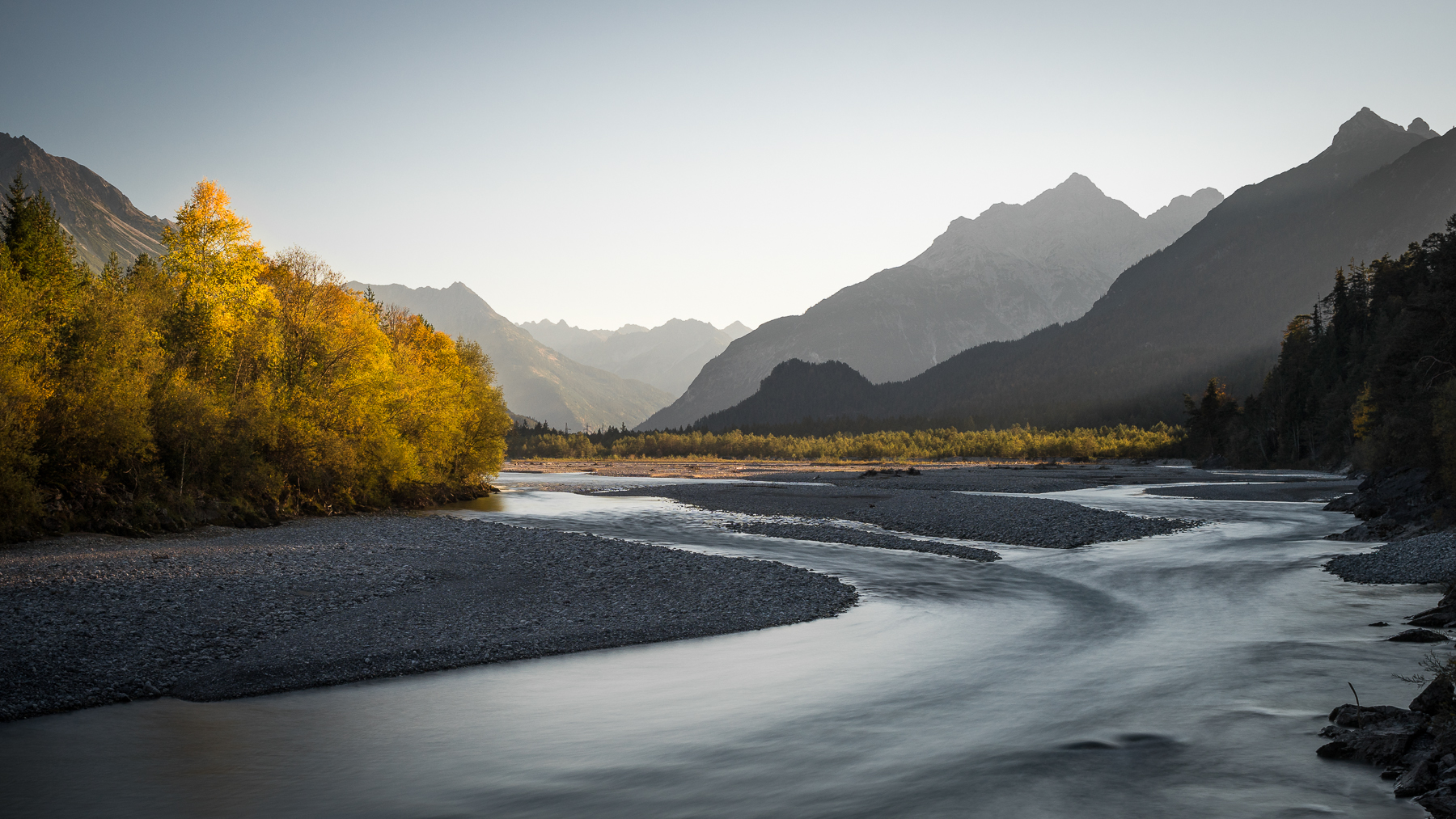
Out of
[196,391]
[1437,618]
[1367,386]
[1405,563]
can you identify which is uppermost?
[1367,386]

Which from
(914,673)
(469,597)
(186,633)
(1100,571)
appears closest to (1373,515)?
(1100,571)

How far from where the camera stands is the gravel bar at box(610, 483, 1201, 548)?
44875 mm

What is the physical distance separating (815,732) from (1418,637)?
16.4 metres

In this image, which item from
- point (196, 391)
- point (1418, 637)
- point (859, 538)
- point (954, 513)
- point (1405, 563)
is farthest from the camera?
point (954, 513)

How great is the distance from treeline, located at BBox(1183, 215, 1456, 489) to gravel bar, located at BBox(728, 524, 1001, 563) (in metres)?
22.8

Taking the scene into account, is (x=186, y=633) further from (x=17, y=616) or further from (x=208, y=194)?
(x=208, y=194)

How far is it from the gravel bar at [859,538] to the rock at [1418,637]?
16.7 meters

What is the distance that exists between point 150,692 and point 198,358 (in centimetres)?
3546

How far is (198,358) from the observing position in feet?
146

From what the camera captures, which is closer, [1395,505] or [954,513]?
[1395,505]

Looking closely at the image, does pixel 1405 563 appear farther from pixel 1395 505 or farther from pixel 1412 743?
pixel 1412 743

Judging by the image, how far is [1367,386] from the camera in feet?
252

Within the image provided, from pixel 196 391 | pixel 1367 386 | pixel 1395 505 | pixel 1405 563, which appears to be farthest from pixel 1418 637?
pixel 1367 386

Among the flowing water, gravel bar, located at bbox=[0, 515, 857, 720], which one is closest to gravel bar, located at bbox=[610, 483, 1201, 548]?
gravel bar, located at bbox=[0, 515, 857, 720]
